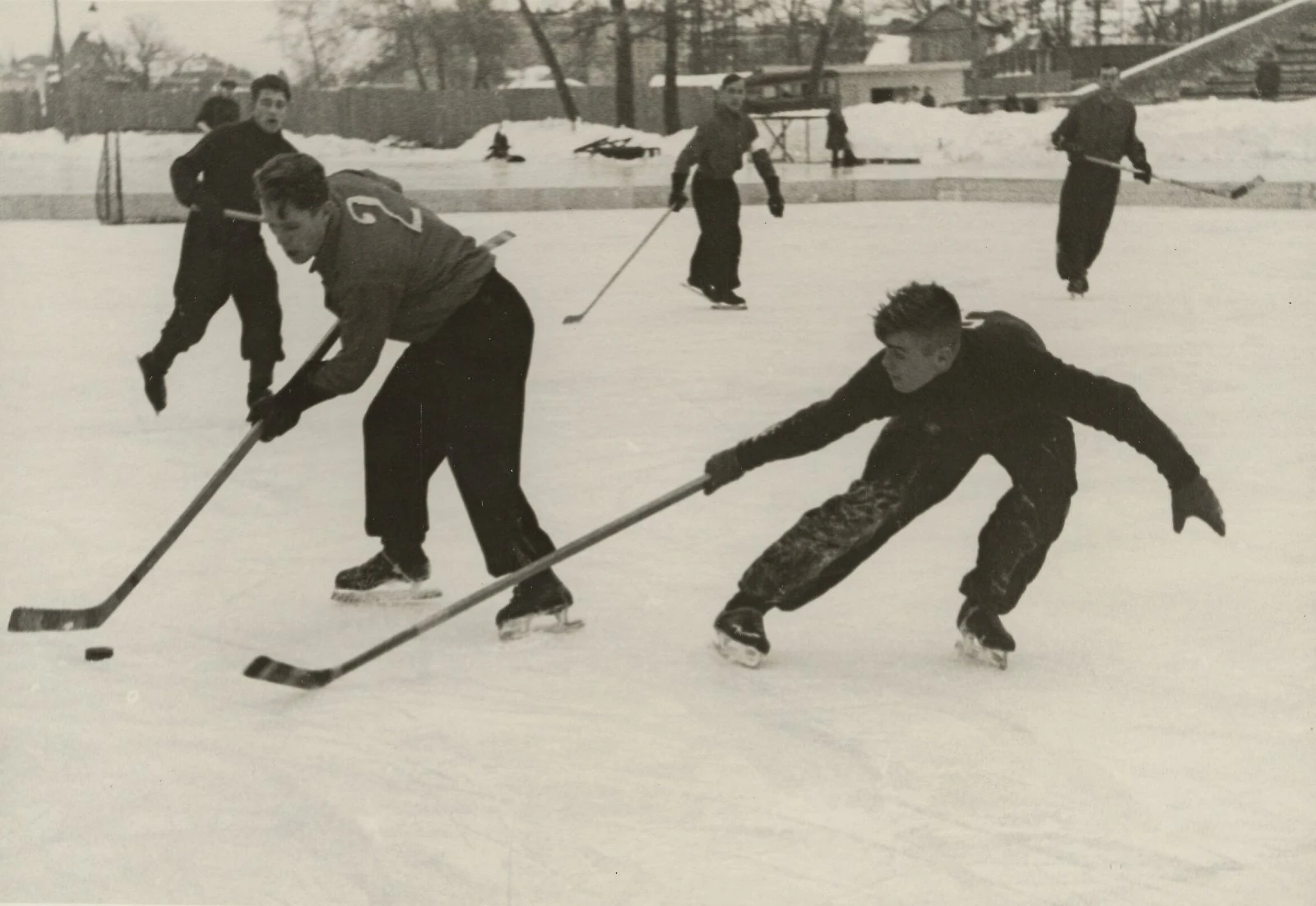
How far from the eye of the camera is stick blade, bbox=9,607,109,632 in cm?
372

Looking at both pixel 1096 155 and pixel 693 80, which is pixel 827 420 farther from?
pixel 693 80

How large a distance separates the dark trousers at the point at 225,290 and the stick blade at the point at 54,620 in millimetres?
2526

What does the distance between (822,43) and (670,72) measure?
2.31 meters

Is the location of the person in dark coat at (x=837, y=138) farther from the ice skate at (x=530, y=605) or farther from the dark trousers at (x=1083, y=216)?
the ice skate at (x=530, y=605)

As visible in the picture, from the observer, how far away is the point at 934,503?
3.26 metres

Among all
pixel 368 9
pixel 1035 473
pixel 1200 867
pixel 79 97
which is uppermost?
pixel 368 9

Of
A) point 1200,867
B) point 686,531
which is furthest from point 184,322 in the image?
point 1200,867

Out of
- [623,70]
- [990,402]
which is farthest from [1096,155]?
[623,70]

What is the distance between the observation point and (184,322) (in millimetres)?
6273

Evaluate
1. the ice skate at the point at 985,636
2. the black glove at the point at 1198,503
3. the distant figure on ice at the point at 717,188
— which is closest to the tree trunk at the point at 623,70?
the distant figure on ice at the point at 717,188

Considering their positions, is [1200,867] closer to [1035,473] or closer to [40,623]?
[1035,473]

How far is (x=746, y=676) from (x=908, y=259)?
290 inches

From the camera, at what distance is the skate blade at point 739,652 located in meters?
3.40

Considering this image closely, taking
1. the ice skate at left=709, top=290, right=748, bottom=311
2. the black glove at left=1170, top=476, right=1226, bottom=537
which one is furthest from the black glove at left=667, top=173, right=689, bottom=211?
the black glove at left=1170, top=476, right=1226, bottom=537
